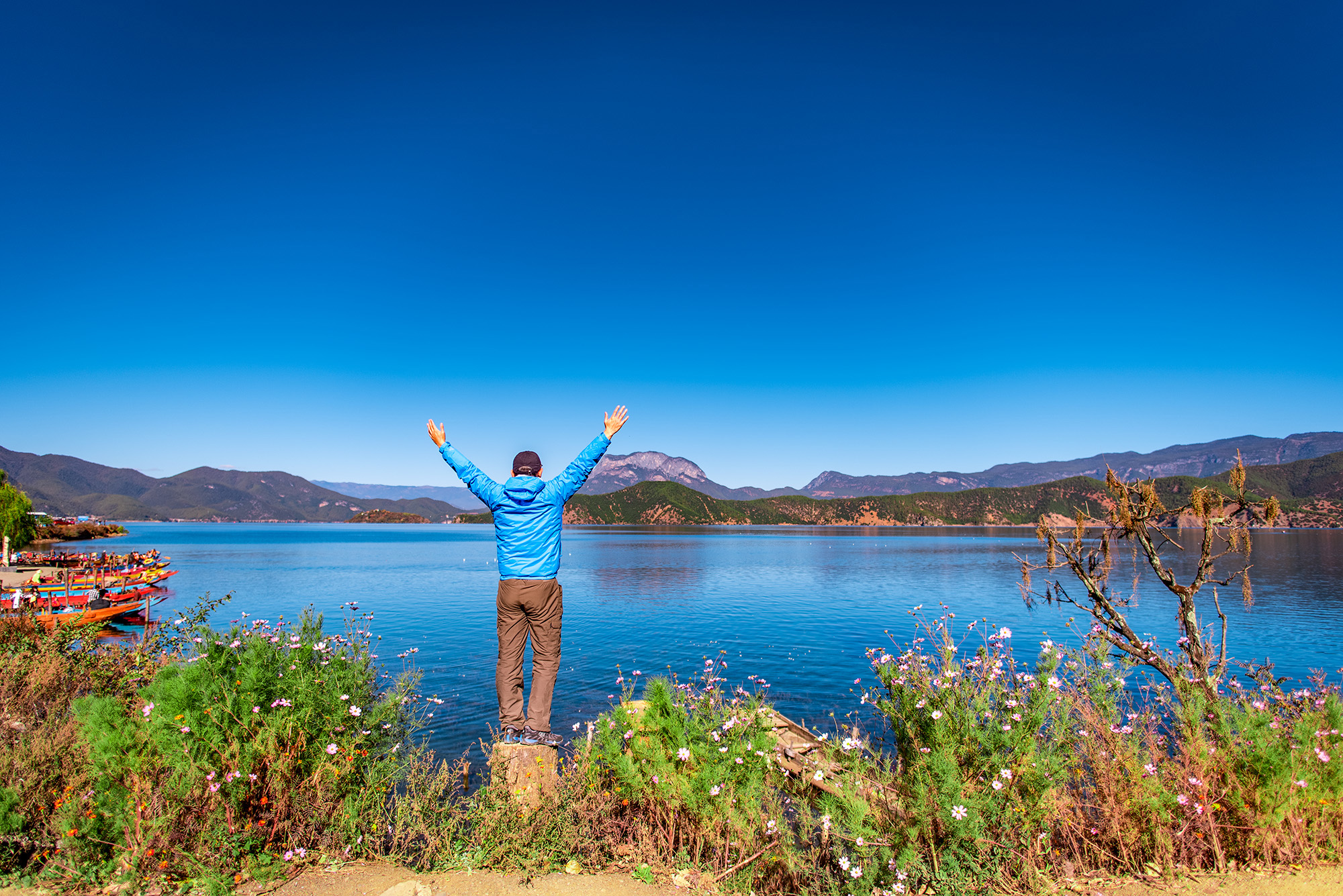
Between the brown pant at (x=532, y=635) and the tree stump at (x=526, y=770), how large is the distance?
29 centimetres

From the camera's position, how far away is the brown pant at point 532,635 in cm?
630

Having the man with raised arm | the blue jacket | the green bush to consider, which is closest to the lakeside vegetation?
the green bush

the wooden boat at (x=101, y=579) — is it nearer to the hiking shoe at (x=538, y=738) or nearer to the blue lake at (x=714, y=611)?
the blue lake at (x=714, y=611)

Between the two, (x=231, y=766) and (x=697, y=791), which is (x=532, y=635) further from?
(x=231, y=766)

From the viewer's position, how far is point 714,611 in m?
30.4

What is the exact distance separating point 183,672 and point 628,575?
43988 millimetres

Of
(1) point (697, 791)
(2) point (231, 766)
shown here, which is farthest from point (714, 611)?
(2) point (231, 766)

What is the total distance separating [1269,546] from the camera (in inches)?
3184

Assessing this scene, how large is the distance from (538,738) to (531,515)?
7.19 ft

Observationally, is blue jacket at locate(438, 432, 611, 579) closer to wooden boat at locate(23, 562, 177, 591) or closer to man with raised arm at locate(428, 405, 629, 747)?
man with raised arm at locate(428, 405, 629, 747)

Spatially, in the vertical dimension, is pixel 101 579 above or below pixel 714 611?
above

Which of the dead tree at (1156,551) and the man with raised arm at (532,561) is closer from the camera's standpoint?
the man with raised arm at (532,561)

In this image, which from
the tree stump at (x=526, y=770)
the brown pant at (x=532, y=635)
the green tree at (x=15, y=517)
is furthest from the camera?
the green tree at (x=15, y=517)

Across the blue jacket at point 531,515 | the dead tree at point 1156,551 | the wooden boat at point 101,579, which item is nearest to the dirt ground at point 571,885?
the dead tree at point 1156,551
